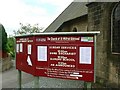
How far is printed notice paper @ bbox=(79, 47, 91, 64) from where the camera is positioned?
5750mm

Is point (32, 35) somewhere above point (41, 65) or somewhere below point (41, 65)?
above

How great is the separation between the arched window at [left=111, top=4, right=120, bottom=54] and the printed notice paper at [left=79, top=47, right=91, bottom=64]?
3566 millimetres

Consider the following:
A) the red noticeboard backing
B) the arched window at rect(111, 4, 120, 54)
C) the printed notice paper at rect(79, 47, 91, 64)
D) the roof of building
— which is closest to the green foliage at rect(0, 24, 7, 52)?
the roof of building

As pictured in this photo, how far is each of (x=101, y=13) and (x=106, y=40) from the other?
110 cm

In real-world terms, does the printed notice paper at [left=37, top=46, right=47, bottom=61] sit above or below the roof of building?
below

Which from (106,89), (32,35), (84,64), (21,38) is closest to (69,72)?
(84,64)

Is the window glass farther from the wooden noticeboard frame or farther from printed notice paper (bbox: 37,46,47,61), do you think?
printed notice paper (bbox: 37,46,47,61)

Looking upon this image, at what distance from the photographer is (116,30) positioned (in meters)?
9.23

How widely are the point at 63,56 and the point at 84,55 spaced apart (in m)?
0.51

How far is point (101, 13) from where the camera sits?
982 cm

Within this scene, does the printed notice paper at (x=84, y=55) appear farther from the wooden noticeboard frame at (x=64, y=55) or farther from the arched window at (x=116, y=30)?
the arched window at (x=116, y=30)

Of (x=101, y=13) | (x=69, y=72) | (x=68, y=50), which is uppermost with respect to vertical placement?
(x=101, y=13)

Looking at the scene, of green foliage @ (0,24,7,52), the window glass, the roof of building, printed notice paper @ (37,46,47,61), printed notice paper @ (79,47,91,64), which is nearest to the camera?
printed notice paper @ (79,47,91,64)

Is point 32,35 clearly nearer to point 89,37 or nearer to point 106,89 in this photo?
point 89,37
